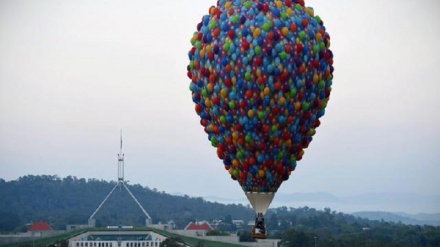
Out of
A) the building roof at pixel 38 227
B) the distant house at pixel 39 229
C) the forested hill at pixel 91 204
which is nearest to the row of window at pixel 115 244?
the distant house at pixel 39 229

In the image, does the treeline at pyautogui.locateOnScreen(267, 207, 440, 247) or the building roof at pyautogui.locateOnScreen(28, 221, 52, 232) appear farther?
the building roof at pyautogui.locateOnScreen(28, 221, 52, 232)

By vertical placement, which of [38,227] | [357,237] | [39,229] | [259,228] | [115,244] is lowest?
[259,228]

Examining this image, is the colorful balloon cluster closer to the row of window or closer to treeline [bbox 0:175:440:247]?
treeline [bbox 0:175:440:247]

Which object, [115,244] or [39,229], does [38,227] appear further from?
[115,244]

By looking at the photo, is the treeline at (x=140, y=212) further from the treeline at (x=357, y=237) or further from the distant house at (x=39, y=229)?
the distant house at (x=39, y=229)

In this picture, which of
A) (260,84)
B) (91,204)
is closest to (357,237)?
(260,84)

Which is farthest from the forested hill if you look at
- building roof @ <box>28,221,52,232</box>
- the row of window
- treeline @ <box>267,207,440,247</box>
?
treeline @ <box>267,207,440,247</box>
